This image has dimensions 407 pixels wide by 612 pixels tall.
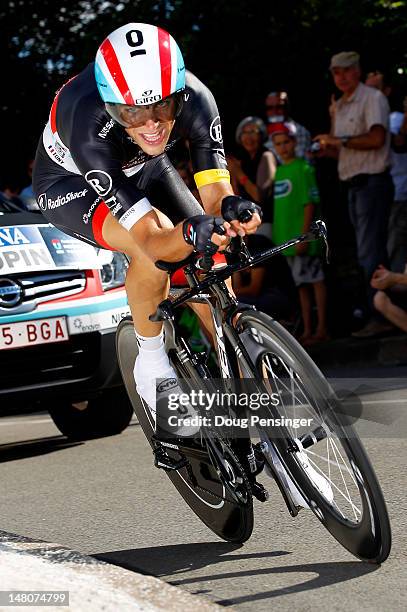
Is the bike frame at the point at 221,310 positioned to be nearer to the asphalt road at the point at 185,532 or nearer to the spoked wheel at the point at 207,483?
the spoked wheel at the point at 207,483

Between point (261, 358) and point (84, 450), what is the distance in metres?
3.21

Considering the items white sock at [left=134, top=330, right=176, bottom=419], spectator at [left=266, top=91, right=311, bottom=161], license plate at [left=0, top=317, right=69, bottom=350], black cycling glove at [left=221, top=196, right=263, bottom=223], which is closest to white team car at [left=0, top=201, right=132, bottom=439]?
license plate at [left=0, top=317, right=69, bottom=350]

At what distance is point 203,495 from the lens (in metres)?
4.92

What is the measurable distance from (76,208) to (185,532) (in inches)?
56.1

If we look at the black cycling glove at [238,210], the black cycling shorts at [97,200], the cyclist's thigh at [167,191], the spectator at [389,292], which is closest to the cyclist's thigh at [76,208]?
the black cycling shorts at [97,200]

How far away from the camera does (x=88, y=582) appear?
13.0 feet

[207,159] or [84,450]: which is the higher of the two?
[207,159]

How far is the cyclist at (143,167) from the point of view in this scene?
14.5ft

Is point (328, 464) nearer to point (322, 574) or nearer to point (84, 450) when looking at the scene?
point (322, 574)

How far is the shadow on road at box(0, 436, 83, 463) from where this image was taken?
24.0ft

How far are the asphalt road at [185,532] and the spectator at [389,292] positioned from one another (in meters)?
2.18

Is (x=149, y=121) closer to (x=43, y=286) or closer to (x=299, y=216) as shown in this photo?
(x=43, y=286)

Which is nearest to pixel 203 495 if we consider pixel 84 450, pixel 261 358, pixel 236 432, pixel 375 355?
pixel 236 432

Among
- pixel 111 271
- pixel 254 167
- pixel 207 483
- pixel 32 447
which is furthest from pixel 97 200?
pixel 254 167
